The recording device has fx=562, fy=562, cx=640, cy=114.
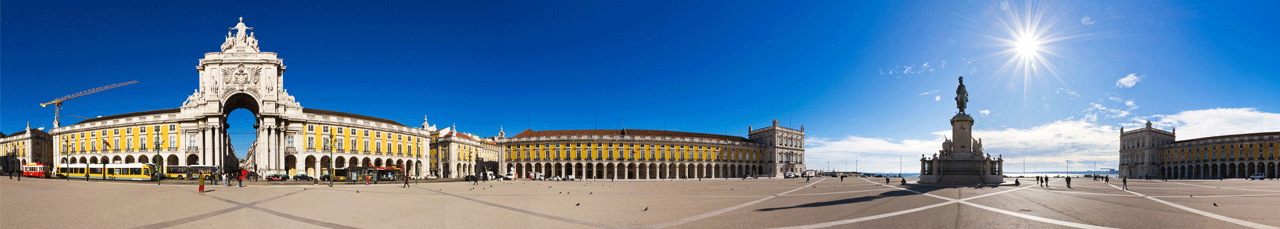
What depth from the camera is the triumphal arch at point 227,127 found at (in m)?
59.5

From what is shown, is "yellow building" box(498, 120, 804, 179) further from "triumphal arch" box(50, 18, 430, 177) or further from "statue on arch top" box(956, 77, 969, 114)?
"statue on arch top" box(956, 77, 969, 114)

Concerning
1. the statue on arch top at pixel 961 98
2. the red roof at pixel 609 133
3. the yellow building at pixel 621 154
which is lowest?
the yellow building at pixel 621 154

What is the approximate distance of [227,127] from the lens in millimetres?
63562

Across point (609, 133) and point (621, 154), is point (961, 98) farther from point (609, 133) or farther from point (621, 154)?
point (609, 133)

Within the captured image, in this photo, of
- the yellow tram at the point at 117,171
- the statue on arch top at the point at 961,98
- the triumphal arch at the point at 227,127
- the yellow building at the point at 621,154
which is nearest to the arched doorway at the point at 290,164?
the triumphal arch at the point at 227,127

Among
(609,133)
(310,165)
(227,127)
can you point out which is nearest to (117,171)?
(227,127)

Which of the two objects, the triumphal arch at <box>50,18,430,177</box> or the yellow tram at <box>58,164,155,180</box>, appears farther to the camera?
the triumphal arch at <box>50,18,430,177</box>

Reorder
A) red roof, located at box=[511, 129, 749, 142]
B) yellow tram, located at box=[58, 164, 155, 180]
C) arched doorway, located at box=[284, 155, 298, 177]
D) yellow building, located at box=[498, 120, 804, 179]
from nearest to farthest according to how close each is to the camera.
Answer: yellow tram, located at box=[58, 164, 155, 180]
arched doorway, located at box=[284, 155, 298, 177]
yellow building, located at box=[498, 120, 804, 179]
red roof, located at box=[511, 129, 749, 142]

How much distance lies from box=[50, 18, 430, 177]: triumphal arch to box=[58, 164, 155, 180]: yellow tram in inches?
331

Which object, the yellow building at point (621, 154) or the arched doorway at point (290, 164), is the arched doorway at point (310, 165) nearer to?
the arched doorway at point (290, 164)

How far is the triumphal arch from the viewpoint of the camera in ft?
195

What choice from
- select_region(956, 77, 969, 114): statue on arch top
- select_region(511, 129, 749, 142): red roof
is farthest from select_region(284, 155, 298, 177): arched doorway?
select_region(956, 77, 969, 114): statue on arch top

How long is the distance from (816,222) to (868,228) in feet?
4.24

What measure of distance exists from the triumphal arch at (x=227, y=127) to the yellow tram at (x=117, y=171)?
27.6ft
